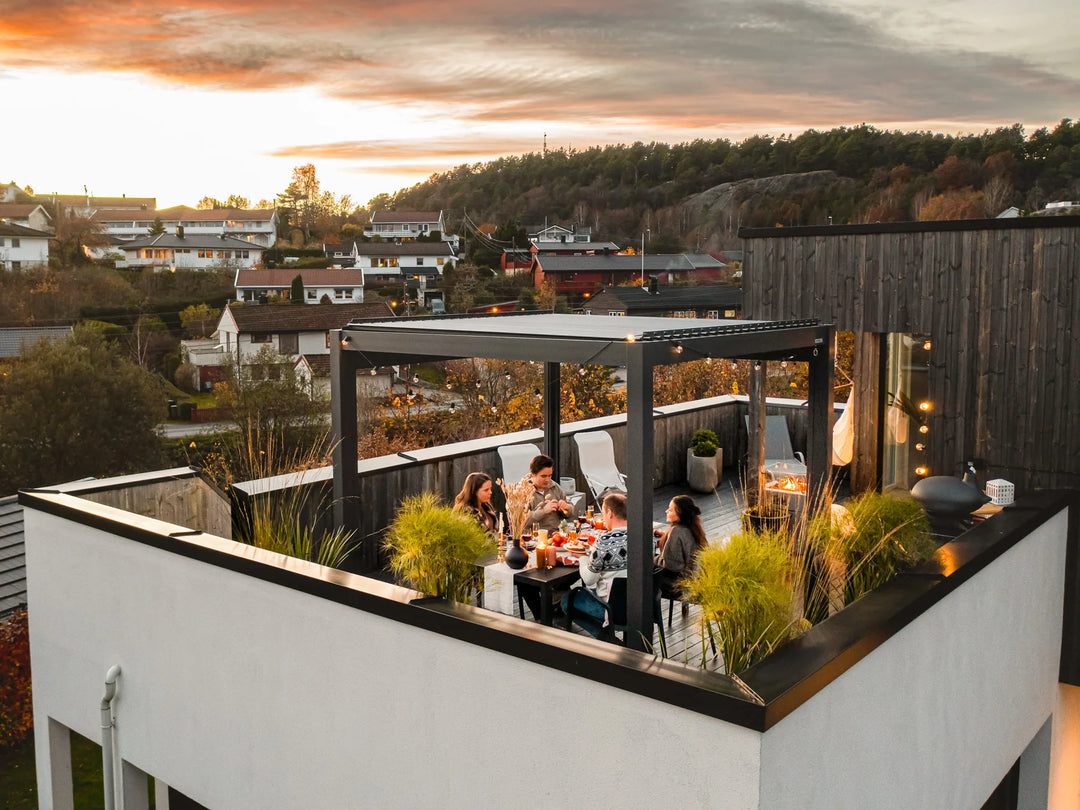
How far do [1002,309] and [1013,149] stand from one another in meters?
27.9

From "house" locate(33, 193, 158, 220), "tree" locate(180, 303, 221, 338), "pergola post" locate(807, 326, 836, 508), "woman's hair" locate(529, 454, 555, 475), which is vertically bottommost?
"tree" locate(180, 303, 221, 338)

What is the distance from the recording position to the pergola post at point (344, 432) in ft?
19.6

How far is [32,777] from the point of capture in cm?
1739

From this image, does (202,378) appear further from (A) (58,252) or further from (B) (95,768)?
(B) (95,768)

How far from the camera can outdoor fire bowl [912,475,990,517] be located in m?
6.00

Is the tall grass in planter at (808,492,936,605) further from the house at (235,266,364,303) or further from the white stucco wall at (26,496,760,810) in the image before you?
the house at (235,266,364,303)

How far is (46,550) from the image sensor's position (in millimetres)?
6672

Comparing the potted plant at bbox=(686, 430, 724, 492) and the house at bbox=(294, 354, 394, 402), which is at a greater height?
the potted plant at bbox=(686, 430, 724, 492)

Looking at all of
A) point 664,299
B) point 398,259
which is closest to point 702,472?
point 664,299

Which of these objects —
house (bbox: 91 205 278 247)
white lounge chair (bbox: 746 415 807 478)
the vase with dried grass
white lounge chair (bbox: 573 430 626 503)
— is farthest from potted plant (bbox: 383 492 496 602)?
house (bbox: 91 205 278 247)

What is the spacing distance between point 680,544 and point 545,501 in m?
1.67

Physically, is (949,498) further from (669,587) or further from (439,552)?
(439,552)

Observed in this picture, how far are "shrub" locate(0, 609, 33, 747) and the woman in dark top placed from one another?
15.6 meters

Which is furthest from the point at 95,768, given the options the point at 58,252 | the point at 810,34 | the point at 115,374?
the point at 58,252
